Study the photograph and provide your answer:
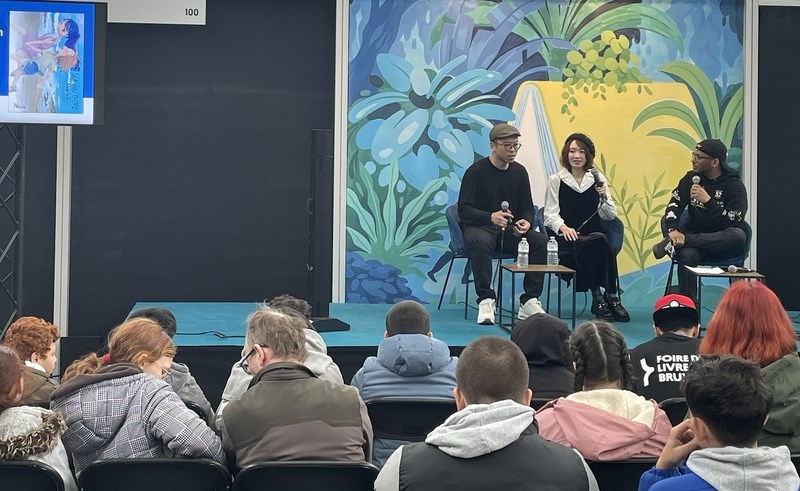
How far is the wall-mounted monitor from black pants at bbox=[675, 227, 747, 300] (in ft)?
12.5

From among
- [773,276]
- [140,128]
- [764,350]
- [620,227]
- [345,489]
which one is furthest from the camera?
[773,276]

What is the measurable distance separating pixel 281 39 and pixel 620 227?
2773 mm

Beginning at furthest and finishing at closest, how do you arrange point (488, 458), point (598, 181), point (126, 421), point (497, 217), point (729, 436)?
point (598, 181) < point (497, 217) < point (126, 421) < point (488, 458) < point (729, 436)

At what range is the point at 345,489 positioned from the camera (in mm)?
2480

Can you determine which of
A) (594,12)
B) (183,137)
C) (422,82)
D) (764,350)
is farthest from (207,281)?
(764,350)

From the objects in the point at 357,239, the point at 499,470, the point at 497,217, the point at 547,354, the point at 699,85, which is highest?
the point at 699,85

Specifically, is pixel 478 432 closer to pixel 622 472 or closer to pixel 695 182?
pixel 622 472

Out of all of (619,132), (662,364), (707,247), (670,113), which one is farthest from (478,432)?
(670,113)

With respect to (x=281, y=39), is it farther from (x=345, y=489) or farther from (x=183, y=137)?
(x=345, y=489)

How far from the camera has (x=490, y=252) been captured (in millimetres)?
6391

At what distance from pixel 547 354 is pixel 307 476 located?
125 centimetres

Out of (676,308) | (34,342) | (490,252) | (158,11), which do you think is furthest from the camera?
(158,11)

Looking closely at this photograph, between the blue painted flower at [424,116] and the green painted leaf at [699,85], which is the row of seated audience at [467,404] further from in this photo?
the green painted leaf at [699,85]

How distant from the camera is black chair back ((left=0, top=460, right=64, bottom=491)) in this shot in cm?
238
